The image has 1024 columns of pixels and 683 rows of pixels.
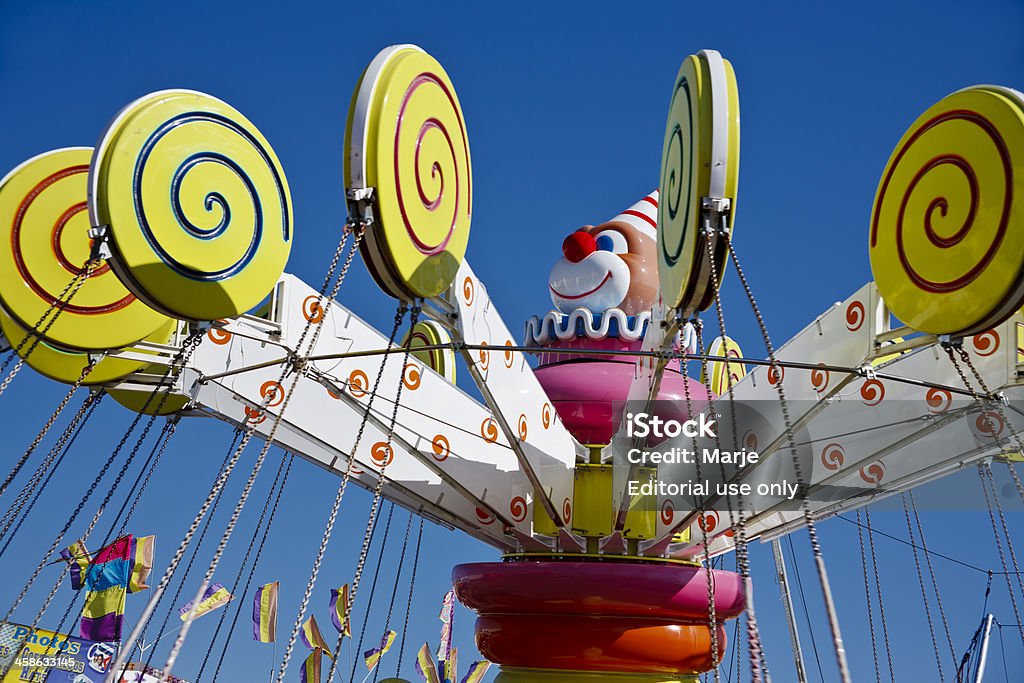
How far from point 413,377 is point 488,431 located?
875 millimetres

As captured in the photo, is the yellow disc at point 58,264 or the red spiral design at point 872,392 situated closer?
the yellow disc at point 58,264

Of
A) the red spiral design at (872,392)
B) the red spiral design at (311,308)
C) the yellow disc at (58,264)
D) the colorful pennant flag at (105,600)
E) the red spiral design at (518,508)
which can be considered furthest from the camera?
the colorful pennant flag at (105,600)

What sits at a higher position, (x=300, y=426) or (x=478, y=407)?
(x=478, y=407)

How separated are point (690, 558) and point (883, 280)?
317cm

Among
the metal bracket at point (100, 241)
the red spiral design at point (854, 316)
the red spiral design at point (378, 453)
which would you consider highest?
the red spiral design at point (854, 316)

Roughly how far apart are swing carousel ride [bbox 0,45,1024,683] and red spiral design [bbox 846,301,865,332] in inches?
1.8

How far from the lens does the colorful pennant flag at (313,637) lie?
35.7ft

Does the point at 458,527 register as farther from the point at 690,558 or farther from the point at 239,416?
the point at 239,416

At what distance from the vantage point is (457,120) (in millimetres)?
5305

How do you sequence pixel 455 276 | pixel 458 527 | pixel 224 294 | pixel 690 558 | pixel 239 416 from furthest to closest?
1. pixel 458 527
2. pixel 690 558
3. pixel 239 416
4. pixel 455 276
5. pixel 224 294

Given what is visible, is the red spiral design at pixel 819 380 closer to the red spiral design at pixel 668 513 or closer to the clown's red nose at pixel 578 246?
the red spiral design at pixel 668 513

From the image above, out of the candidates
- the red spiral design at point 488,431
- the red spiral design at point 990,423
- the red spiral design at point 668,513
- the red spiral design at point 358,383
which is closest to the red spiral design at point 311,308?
the red spiral design at point 358,383

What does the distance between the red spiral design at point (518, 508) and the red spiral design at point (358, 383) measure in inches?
68.3

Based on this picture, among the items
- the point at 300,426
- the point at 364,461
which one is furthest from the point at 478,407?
the point at 300,426
